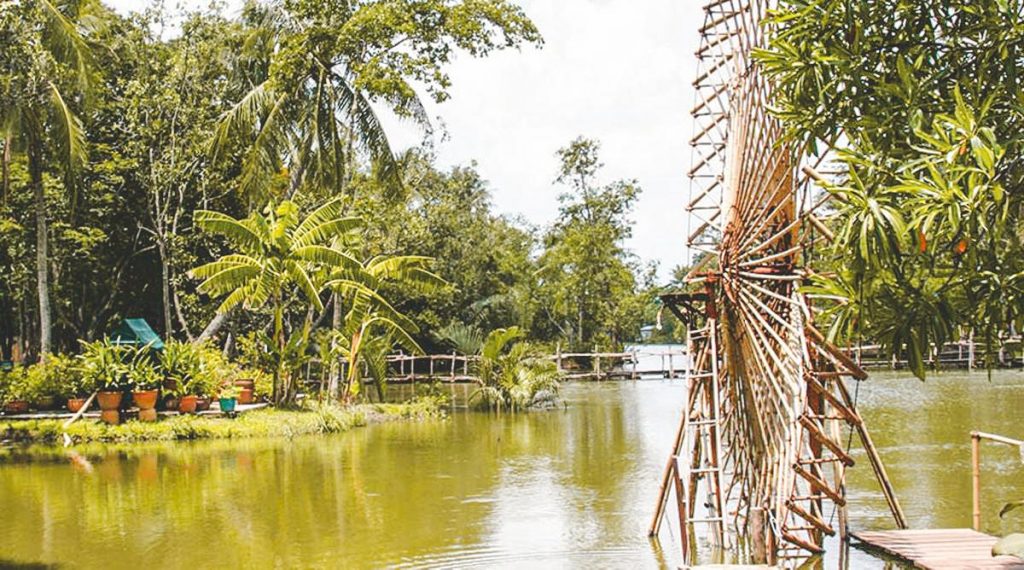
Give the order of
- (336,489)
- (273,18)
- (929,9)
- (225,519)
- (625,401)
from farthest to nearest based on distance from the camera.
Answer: (625,401) < (273,18) < (336,489) < (225,519) < (929,9)

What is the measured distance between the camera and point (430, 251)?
34688 mm

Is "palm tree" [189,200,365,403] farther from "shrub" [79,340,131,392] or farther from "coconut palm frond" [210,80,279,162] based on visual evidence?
"coconut palm frond" [210,80,279,162]

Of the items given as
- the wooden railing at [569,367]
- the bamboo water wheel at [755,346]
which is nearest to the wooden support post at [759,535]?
the bamboo water wheel at [755,346]

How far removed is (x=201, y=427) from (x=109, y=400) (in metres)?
1.66

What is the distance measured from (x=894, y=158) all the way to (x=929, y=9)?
0.94m

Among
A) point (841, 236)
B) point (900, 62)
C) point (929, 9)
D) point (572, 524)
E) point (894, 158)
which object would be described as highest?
point (929, 9)

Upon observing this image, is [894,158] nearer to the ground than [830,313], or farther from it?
farther from it

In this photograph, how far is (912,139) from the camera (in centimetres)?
644

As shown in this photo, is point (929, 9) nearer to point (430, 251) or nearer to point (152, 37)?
point (152, 37)

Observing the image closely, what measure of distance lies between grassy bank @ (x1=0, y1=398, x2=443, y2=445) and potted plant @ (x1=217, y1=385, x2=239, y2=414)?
0.99ft

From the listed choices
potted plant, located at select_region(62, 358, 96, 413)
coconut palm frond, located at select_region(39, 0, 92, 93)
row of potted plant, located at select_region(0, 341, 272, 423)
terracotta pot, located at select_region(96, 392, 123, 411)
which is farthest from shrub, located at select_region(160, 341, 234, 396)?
coconut palm frond, located at select_region(39, 0, 92, 93)

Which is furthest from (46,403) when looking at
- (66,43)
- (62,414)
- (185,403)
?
(66,43)

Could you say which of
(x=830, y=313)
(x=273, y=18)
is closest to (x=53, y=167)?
(x=273, y=18)

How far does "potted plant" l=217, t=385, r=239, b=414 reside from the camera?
1953 cm
